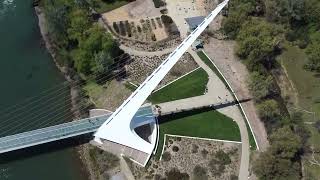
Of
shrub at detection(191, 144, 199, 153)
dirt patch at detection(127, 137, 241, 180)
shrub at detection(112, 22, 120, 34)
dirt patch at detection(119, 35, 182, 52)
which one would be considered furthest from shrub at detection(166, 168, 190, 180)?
shrub at detection(112, 22, 120, 34)

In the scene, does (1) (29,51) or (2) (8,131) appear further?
(1) (29,51)

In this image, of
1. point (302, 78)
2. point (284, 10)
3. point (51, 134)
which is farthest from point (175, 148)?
point (284, 10)

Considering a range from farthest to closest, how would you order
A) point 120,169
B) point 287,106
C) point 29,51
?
point 29,51, point 287,106, point 120,169

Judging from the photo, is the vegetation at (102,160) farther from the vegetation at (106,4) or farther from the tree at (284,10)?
the tree at (284,10)

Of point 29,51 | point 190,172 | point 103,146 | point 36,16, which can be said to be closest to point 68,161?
point 103,146

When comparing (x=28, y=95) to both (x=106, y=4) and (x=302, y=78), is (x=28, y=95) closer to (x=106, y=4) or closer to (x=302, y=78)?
(x=106, y=4)

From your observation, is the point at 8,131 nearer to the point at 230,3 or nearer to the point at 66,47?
the point at 66,47

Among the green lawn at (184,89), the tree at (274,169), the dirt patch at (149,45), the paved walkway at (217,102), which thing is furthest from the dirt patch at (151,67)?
the tree at (274,169)
